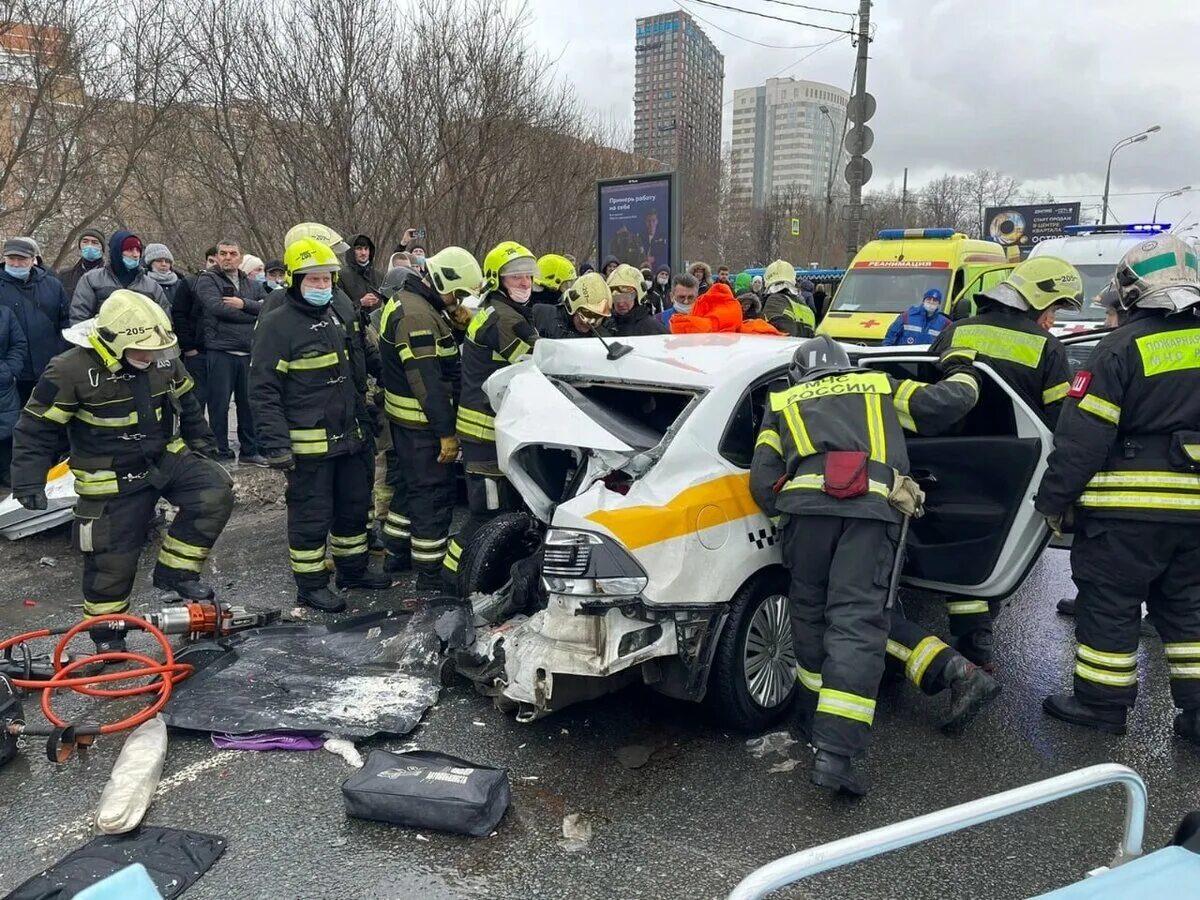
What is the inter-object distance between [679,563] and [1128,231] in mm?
14250

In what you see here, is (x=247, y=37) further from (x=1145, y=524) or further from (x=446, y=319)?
(x=1145, y=524)

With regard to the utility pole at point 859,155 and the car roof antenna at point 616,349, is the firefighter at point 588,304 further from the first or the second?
the utility pole at point 859,155

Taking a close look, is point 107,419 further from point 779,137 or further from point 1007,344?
point 779,137

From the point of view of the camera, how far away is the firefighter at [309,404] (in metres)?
5.00

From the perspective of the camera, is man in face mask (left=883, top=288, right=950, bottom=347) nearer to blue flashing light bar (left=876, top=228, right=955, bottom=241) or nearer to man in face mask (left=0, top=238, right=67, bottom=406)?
blue flashing light bar (left=876, top=228, right=955, bottom=241)

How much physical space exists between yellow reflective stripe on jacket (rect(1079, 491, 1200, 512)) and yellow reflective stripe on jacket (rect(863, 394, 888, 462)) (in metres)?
1.02

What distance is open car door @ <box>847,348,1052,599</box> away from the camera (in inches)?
156

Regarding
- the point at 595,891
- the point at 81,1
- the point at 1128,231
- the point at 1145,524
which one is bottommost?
the point at 595,891

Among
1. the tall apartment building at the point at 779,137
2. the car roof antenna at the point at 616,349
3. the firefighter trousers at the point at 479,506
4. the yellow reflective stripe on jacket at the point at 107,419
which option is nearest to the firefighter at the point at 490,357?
the firefighter trousers at the point at 479,506

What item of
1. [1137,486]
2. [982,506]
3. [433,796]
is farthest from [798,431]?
[433,796]

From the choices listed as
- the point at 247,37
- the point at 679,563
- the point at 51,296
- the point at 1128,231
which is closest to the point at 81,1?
the point at 247,37

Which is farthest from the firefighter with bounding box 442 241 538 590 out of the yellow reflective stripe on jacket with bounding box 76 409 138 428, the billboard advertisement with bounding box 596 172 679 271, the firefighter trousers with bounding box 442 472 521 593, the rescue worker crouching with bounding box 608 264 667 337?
the billboard advertisement with bounding box 596 172 679 271

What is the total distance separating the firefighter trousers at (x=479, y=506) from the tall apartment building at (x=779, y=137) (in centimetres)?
3216

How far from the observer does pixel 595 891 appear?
275 centimetres
